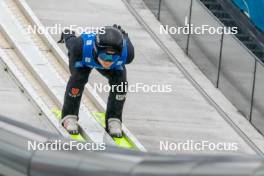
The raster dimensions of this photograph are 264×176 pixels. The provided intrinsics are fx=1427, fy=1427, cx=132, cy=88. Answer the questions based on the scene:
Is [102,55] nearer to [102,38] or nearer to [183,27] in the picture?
[102,38]

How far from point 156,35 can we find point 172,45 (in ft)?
1.13

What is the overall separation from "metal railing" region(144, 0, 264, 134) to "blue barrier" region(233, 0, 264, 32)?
1555 mm

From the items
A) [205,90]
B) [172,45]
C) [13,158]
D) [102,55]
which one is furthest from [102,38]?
[172,45]

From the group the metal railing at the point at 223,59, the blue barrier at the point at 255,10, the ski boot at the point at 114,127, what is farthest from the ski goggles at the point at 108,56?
the blue barrier at the point at 255,10

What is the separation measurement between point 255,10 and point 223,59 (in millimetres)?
2786

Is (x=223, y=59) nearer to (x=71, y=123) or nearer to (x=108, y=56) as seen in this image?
(x=71, y=123)

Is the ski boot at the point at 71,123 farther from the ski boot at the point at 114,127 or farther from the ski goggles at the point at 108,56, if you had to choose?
the ski goggles at the point at 108,56

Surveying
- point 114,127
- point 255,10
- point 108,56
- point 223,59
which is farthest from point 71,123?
point 255,10

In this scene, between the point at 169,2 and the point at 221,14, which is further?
the point at 221,14

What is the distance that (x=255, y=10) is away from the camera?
76.4ft

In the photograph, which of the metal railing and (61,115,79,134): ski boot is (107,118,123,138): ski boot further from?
the metal railing

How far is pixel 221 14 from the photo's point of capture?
24.4 metres

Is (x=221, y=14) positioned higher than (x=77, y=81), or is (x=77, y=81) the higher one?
(x=77, y=81)

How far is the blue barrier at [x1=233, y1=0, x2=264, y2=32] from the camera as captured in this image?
23078mm
